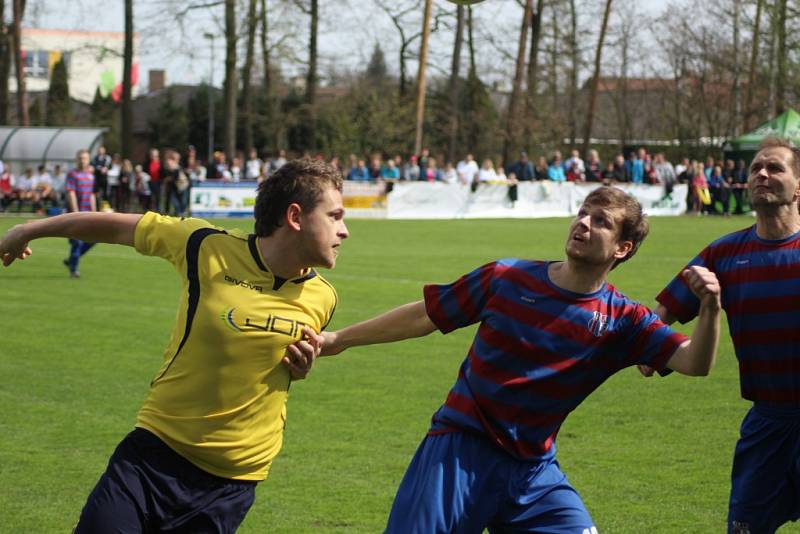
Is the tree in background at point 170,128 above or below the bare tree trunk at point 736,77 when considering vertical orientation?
below

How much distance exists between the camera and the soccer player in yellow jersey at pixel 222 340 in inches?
167

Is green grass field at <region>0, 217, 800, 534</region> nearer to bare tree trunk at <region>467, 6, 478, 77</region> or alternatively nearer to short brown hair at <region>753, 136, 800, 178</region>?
short brown hair at <region>753, 136, 800, 178</region>

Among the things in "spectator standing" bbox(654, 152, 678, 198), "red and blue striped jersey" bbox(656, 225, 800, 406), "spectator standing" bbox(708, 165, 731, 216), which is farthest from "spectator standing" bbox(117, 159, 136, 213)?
"red and blue striped jersey" bbox(656, 225, 800, 406)

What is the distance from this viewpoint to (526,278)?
4.44m

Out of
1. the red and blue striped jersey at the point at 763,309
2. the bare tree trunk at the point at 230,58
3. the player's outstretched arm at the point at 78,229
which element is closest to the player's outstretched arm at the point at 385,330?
the player's outstretched arm at the point at 78,229

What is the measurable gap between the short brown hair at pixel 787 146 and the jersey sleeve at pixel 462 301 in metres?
1.80

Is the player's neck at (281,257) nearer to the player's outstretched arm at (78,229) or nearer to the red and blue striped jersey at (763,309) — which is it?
the player's outstretched arm at (78,229)

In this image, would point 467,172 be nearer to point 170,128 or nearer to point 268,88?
Result: point 268,88

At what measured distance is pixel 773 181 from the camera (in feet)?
17.8

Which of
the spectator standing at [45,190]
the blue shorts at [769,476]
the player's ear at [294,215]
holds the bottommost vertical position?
the spectator standing at [45,190]

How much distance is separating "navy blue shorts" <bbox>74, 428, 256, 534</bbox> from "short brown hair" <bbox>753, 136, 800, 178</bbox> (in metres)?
2.91

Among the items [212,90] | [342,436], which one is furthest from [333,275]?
[212,90]

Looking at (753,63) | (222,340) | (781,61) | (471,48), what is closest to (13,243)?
(222,340)

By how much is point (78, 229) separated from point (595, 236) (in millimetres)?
1898
